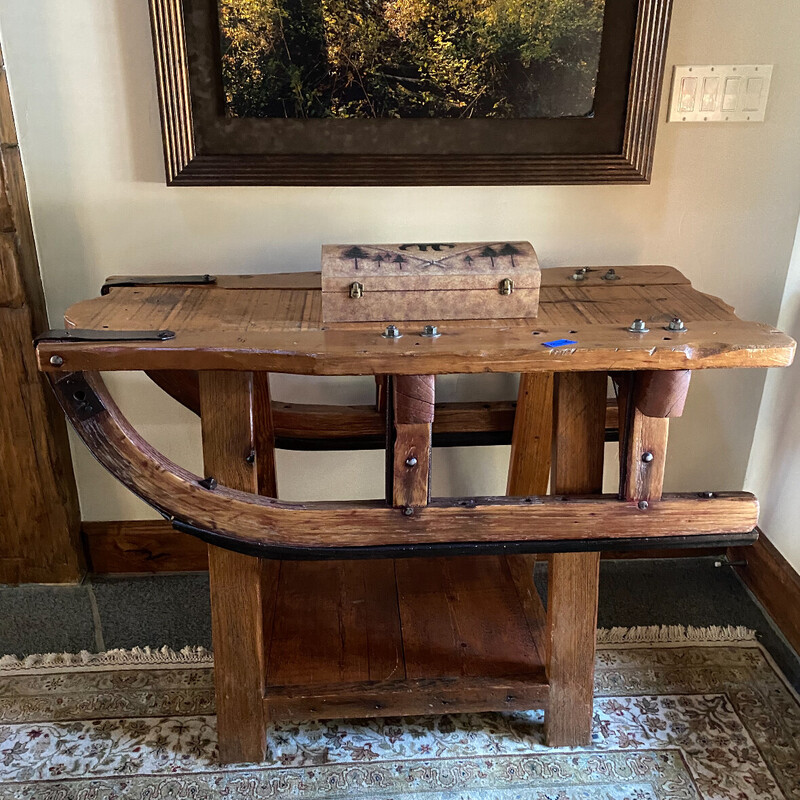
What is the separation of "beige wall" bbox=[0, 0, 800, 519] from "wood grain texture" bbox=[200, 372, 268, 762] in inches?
21.1

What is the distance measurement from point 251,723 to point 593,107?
1.38m

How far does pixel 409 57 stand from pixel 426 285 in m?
0.56

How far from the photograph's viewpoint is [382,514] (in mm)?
1288

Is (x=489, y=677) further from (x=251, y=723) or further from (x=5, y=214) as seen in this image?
(x=5, y=214)

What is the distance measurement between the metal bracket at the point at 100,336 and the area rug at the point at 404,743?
0.85 metres

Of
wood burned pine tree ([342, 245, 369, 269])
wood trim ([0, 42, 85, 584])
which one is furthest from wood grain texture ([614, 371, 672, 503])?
A: wood trim ([0, 42, 85, 584])

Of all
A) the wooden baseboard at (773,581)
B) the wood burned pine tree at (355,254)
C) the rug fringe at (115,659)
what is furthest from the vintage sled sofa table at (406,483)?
the wooden baseboard at (773,581)

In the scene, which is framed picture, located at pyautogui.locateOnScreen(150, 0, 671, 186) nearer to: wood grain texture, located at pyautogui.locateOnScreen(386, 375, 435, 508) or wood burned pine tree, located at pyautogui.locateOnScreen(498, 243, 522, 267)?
wood burned pine tree, located at pyautogui.locateOnScreen(498, 243, 522, 267)

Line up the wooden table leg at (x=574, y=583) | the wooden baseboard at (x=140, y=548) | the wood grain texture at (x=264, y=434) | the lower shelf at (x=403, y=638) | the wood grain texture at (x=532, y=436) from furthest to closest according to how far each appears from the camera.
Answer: the wooden baseboard at (x=140, y=548), the wood grain texture at (x=532, y=436), the wood grain texture at (x=264, y=434), the lower shelf at (x=403, y=638), the wooden table leg at (x=574, y=583)

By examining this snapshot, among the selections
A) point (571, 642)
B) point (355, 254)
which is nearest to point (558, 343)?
point (355, 254)

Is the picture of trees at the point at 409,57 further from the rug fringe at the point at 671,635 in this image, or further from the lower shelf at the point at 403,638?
the rug fringe at the point at 671,635

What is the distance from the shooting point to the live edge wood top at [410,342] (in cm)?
113

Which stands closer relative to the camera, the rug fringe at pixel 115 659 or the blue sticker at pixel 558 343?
the blue sticker at pixel 558 343

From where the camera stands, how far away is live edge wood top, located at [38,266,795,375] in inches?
44.4
